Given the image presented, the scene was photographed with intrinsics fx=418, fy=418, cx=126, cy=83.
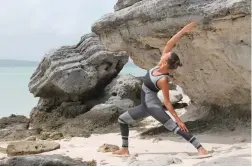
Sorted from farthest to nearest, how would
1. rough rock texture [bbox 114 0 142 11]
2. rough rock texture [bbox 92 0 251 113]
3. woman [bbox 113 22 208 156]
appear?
rough rock texture [bbox 114 0 142 11] < rough rock texture [bbox 92 0 251 113] < woman [bbox 113 22 208 156]

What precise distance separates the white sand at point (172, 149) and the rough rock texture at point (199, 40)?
0.94 meters

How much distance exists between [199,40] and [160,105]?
1477 millimetres

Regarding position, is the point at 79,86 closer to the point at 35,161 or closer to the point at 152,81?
the point at 152,81

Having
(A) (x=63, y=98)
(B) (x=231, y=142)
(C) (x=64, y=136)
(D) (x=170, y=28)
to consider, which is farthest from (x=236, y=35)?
(A) (x=63, y=98)

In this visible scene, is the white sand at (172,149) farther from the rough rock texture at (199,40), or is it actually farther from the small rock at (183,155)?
the rough rock texture at (199,40)

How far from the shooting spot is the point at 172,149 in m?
6.61

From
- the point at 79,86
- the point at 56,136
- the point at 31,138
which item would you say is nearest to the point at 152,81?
the point at 56,136

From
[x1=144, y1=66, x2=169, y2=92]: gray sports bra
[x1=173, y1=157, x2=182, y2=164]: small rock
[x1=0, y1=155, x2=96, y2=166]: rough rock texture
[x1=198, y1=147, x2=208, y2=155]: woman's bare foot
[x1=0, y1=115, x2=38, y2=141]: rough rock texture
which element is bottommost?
[x1=0, y1=115, x2=38, y2=141]: rough rock texture

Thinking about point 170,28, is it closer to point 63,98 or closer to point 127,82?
point 127,82

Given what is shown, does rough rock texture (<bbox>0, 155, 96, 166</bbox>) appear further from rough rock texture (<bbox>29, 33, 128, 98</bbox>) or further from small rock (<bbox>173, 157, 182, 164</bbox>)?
rough rock texture (<bbox>29, 33, 128, 98</bbox>)

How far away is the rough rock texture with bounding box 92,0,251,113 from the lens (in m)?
6.33

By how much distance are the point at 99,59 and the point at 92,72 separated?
415 mm

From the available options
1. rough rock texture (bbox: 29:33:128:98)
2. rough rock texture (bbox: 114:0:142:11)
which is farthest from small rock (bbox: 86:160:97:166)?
rough rock texture (bbox: 29:33:128:98)

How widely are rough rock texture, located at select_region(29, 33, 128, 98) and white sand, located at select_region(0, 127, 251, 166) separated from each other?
2798 mm
